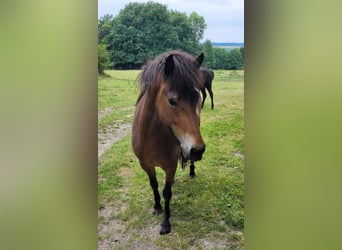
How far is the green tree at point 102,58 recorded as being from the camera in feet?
6.54

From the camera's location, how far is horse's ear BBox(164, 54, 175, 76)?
1778 millimetres

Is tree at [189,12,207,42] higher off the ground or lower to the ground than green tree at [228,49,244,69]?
higher

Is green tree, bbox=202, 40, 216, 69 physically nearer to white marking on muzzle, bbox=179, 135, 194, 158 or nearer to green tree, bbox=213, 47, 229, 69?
green tree, bbox=213, 47, 229, 69

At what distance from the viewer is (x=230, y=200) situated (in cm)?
201

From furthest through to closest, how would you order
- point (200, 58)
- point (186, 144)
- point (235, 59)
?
point (235, 59)
point (200, 58)
point (186, 144)

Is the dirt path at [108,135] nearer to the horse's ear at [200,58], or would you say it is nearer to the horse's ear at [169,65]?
the horse's ear at [169,65]

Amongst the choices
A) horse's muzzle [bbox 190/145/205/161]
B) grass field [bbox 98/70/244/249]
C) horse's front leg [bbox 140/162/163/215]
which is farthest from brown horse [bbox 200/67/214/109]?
horse's front leg [bbox 140/162/163/215]

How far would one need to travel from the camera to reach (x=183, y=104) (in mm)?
1765

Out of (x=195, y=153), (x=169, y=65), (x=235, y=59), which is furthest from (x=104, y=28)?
(x=195, y=153)

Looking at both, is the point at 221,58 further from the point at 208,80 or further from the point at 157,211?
the point at 157,211

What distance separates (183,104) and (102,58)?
61 centimetres
